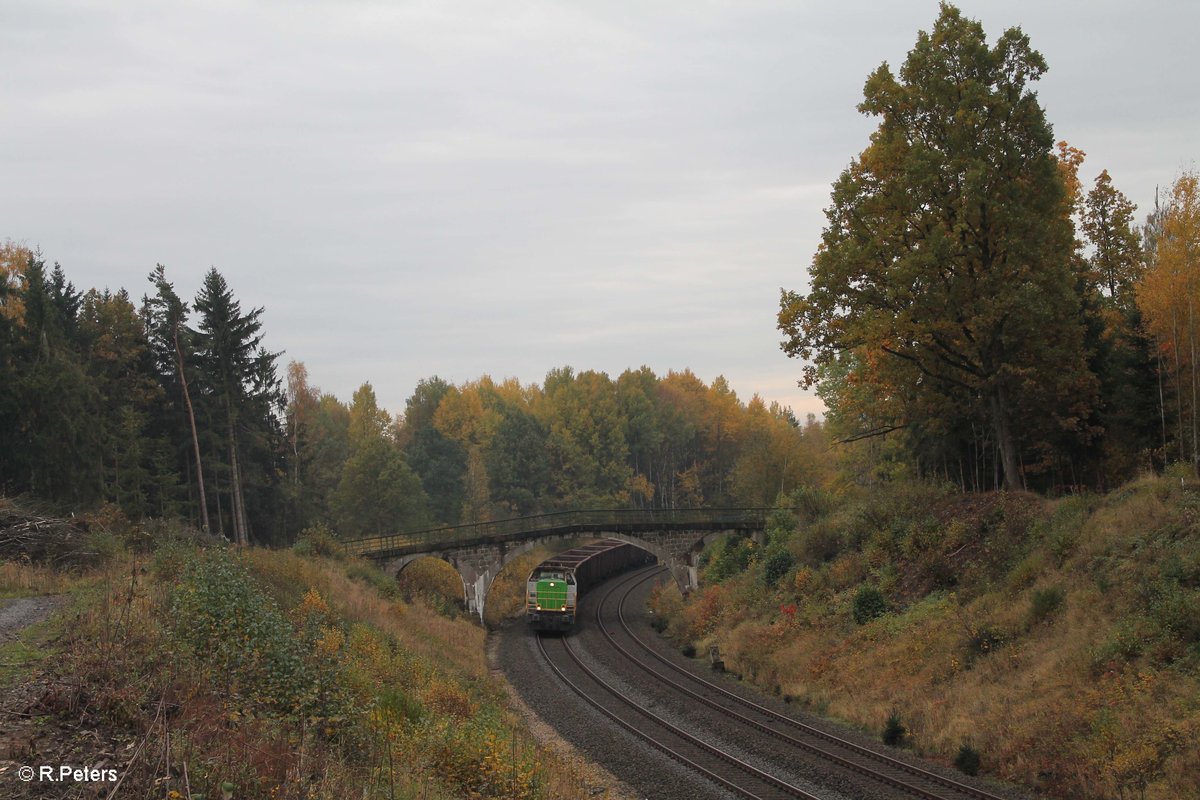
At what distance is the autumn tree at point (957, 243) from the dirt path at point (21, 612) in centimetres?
2143

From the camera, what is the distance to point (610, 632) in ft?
132

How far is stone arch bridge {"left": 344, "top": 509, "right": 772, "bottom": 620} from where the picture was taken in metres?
45.9

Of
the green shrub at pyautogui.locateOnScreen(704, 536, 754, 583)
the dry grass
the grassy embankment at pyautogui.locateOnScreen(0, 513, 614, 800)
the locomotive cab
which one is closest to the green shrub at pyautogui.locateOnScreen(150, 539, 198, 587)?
the grassy embankment at pyautogui.locateOnScreen(0, 513, 614, 800)

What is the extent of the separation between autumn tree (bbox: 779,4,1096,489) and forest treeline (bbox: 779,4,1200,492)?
46mm

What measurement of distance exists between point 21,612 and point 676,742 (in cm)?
1439

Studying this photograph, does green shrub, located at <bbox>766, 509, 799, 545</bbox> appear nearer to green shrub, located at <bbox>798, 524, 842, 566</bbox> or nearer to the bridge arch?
the bridge arch

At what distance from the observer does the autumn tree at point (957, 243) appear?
25.9 metres

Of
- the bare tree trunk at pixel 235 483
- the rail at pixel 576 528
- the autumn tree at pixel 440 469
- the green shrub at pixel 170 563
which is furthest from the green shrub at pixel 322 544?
the autumn tree at pixel 440 469

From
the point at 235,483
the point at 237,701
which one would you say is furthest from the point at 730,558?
the point at 237,701

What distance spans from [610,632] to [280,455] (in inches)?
1112

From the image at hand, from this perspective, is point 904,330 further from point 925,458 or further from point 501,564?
point 501,564

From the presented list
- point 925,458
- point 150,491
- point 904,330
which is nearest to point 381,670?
point 904,330

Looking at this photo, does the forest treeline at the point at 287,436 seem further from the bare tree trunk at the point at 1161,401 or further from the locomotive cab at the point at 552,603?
the bare tree trunk at the point at 1161,401

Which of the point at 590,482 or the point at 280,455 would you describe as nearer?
the point at 280,455
